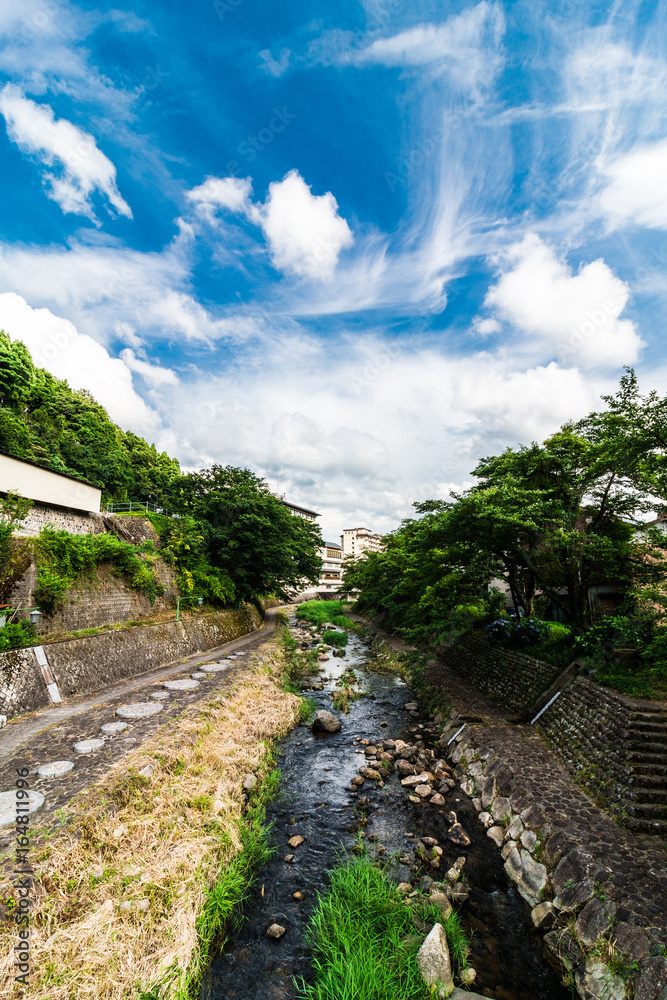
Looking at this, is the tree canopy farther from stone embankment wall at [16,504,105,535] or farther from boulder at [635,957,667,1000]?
stone embankment wall at [16,504,105,535]

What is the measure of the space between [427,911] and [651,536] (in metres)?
8.28

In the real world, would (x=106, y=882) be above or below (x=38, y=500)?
below

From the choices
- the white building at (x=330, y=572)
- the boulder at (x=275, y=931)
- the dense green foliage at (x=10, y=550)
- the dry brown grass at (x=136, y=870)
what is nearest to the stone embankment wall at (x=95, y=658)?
the dense green foliage at (x=10, y=550)

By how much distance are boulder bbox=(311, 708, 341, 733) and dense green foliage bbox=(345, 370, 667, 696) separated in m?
5.04

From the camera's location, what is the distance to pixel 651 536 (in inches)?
336

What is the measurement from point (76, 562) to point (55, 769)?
8128 millimetres

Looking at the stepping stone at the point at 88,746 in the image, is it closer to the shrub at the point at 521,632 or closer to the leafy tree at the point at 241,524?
the shrub at the point at 521,632

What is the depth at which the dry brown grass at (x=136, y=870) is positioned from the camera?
368 cm

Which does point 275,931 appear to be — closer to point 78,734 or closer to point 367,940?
point 367,940

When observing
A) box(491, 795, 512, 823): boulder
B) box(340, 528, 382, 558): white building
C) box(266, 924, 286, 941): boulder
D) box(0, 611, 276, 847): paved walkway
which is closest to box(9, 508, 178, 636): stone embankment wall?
box(0, 611, 276, 847): paved walkway

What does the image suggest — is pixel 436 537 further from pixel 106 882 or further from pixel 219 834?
pixel 106 882

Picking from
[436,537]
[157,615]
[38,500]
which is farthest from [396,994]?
[38,500]

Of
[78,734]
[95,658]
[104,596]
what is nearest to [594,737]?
[78,734]

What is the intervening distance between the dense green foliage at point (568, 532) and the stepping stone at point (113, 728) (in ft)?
32.0
